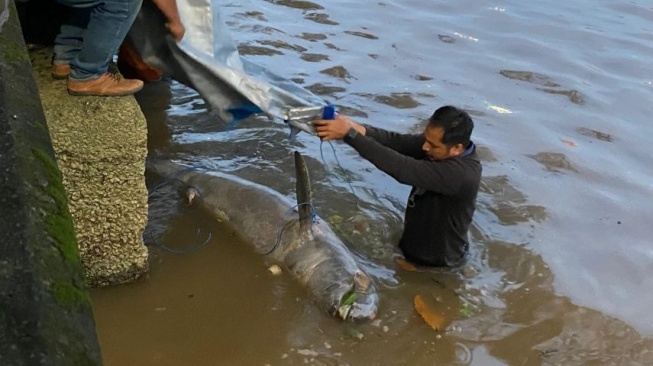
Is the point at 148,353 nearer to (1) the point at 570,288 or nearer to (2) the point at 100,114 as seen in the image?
(2) the point at 100,114

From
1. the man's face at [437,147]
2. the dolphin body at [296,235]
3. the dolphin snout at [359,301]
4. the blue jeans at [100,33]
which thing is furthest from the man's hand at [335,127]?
the blue jeans at [100,33]

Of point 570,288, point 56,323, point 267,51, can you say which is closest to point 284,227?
point 570,288

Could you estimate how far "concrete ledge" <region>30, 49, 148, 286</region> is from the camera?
143 inches

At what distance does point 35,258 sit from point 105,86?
2.05m

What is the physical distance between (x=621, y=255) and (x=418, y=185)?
1.68 m

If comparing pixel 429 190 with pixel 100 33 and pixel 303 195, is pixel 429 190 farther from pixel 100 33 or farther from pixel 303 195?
pixel 100 33

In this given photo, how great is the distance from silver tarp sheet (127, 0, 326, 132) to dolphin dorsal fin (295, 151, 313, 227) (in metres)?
0.25

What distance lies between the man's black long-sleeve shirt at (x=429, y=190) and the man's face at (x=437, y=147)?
0.04 m

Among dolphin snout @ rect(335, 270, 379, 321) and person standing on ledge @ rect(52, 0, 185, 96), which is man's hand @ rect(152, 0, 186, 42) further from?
dolphin snout @ rect(335, 270, 379, 321)

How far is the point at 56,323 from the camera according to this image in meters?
1.69

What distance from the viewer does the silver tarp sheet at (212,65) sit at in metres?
4.23

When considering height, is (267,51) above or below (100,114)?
below

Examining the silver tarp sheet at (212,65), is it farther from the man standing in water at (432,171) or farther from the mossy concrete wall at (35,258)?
the mossy concrete wall at (35,258)

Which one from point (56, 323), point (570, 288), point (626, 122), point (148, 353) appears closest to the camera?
point (56, 323)
